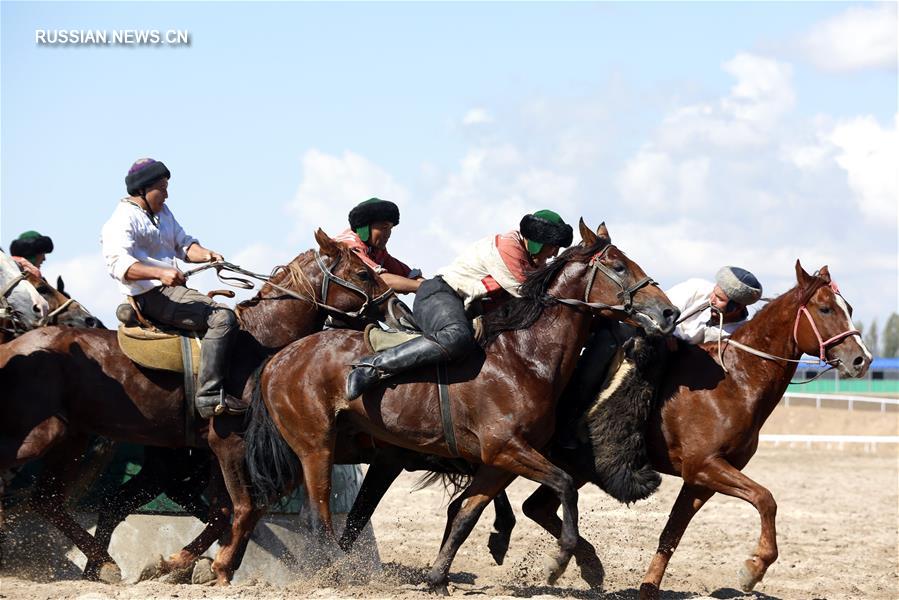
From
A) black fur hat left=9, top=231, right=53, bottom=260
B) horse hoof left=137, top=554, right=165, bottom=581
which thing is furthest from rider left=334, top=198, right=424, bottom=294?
black fur hat left=9, top=231, right=53, bottom=260

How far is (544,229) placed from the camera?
8633 millimetres

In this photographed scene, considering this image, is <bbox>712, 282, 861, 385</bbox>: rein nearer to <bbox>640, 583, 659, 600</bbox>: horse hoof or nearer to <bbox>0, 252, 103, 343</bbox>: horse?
<bbox>640, 583, 659, 600</bbox>: horse hoof

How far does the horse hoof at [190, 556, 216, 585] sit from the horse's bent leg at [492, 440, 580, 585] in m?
2.50

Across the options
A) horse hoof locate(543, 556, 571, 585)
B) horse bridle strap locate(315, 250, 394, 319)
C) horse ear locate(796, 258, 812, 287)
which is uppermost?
horse ear locate(796, 258, 812, 287)

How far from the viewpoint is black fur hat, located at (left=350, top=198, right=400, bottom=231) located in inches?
374

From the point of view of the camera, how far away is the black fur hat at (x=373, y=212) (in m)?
9.50

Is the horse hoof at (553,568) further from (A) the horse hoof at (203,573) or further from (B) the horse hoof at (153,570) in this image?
(B) the horse hoof at (153,570)

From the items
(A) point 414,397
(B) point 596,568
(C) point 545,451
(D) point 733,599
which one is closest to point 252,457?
(A) point 414,397

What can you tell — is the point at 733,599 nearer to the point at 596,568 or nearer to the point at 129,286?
the point at 596,568

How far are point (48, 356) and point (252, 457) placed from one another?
5.42ft

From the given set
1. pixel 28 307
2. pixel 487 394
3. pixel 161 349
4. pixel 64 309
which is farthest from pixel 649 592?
pixel 64 309

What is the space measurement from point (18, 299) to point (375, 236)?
275 centimetres

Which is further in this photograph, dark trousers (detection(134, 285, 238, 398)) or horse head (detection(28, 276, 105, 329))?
horse head (detection(28, 276, 105, 329))

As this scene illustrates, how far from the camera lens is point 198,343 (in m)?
8.95
